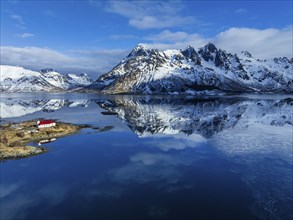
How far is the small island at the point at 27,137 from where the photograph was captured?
237 ft

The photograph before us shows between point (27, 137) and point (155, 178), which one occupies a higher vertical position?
point (27, 137)

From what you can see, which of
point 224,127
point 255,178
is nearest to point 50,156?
point 255,178

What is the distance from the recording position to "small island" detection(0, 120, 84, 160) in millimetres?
72306

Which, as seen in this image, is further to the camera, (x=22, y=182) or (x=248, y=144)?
(x=248, y=144)

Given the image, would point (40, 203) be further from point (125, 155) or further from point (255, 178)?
point (255, 178)

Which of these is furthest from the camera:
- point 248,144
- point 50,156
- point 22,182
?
point 248,144

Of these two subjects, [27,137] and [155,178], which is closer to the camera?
[155,178]

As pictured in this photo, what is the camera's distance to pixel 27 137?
9000 centimetres

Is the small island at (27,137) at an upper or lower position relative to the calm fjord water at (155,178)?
upper

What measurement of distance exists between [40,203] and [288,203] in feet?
121

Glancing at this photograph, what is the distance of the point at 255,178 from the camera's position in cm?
5369

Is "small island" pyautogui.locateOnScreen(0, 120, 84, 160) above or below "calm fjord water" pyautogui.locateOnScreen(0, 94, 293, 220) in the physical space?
above

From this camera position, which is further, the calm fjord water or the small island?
the small island

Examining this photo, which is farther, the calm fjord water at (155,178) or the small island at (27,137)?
the small island at (27,137)
